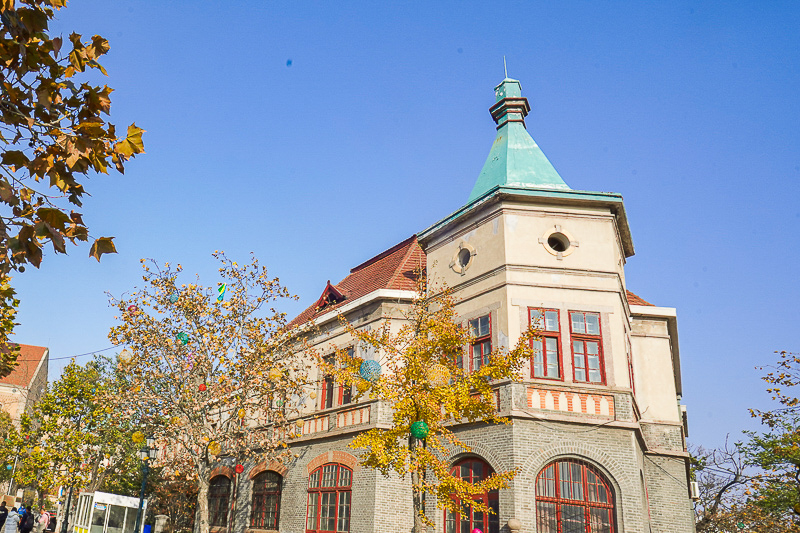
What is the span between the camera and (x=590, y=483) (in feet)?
47.5

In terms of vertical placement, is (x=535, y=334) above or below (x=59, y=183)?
above

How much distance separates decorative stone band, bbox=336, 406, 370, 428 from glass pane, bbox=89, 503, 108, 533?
10427mm

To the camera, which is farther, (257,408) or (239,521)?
(239,521)

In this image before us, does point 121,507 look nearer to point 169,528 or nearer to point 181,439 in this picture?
point 169,528

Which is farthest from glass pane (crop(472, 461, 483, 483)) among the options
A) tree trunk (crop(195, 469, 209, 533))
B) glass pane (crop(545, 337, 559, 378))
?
tree trunk (crop(195, 469, 209, 533))

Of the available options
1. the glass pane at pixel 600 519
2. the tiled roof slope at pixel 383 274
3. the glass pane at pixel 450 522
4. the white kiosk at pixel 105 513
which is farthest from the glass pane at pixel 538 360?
the white kiosk at pixel 105 513

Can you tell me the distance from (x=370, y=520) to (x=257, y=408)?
5.27 meters

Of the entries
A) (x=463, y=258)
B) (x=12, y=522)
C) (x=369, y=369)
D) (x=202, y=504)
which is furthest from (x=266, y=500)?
(x=463, y=258)

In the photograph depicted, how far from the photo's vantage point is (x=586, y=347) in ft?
51.3

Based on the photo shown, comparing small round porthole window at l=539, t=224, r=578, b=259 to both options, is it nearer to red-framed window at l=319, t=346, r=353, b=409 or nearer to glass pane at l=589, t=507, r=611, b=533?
glass pane at l=589, t=507, r=611, b=533

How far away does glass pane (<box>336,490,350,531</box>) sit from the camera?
17.9 meters

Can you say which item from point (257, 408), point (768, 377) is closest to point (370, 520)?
point (257, 408)

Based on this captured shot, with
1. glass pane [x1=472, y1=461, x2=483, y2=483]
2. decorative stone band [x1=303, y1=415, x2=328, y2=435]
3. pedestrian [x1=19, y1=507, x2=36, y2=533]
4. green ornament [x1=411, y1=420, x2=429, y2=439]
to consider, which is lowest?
pedestrian [x1=19, y1=507, x2=36, y2=533]

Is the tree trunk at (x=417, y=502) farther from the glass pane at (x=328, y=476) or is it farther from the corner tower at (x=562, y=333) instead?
the glass pane at (x=328, y=476)
